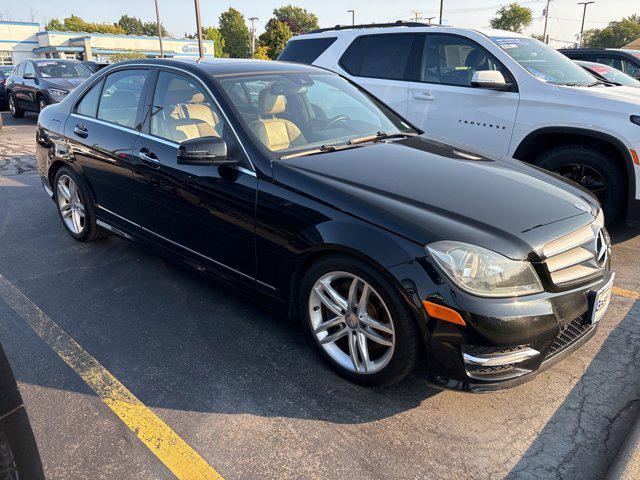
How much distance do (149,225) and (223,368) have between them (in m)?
1.44

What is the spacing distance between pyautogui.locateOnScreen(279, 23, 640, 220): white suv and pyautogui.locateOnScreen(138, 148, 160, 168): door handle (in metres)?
2.10

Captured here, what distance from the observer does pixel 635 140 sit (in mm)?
4449

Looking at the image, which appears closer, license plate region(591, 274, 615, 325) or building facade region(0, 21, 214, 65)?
license plate region(591, 274, 615, 325)

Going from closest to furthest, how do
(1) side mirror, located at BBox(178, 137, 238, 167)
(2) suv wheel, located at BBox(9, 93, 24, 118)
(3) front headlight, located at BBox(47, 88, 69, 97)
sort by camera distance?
(1) side mirror, located at BBox(178, 137, 238, 167), (3) front headlight, located at BBox(47, 88, 69, 97), (2) suv wheel, located at BBox(9, 93, 24, 118)

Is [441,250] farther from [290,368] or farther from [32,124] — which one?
[32,124]

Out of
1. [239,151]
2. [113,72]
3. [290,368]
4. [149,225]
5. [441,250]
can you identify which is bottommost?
[290,368]

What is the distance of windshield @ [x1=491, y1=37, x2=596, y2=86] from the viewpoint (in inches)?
210

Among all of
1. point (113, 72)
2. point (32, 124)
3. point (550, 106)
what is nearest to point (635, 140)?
point (550, 106)

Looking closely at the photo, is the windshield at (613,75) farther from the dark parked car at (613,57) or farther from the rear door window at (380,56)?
the rear door window at (380,56)

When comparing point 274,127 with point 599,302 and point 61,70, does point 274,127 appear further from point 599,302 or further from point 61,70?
point 61,70

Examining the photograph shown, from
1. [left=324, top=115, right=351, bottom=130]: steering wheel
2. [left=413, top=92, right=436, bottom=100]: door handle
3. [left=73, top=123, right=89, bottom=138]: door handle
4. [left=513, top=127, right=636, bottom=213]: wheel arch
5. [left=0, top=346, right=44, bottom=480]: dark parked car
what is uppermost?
[left=413, top=92, right=436, bottom=100]: door handle

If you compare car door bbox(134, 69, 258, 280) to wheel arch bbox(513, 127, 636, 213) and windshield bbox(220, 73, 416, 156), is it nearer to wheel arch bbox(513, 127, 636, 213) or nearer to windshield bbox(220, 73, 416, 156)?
windshield bbox(220, 73, 416, 156)

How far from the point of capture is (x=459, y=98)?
18.5 feet

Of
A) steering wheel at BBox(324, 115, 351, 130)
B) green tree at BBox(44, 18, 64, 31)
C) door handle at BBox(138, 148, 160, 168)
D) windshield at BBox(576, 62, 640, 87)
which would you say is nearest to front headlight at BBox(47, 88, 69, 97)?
door handle at BBox(138, 148, 160, 168)
